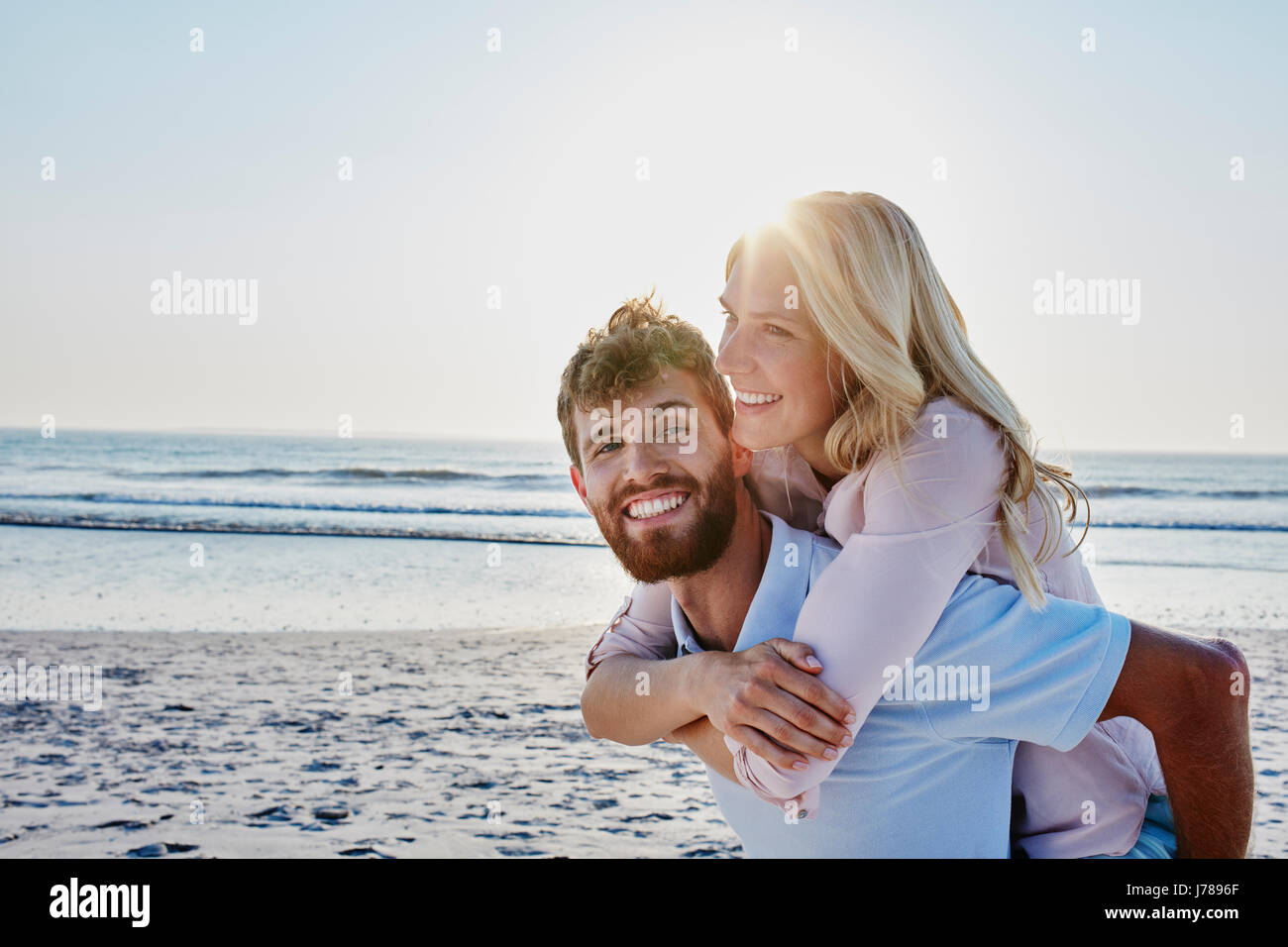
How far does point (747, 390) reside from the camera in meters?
2.80

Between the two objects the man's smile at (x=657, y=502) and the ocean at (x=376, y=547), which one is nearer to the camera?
the man's smile at (x=657, y=502)

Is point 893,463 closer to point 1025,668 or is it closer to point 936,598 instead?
point 936,598

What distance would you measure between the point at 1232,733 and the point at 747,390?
1.45m

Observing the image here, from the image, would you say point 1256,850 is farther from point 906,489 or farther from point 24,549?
point 24,549

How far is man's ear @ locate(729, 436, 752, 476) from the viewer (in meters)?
3.20

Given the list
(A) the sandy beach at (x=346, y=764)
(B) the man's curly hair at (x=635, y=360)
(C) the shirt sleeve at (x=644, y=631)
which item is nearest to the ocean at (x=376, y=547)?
(A) the sandy beach at (x=346, y=764)

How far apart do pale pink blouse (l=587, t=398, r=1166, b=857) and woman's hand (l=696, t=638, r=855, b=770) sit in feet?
0.12

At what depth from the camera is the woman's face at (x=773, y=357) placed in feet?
8.98

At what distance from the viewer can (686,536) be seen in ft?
9.84

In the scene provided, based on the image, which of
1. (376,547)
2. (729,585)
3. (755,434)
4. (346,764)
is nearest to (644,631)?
(729,585)

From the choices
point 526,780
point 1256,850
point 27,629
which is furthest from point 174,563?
point 1256,850

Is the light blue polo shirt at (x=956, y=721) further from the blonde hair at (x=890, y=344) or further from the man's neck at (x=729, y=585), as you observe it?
the man's neck at (x=729, y=585)

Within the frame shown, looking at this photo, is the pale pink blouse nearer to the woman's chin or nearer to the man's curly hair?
the woman's chin

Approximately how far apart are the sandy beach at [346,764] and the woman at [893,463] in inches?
141
